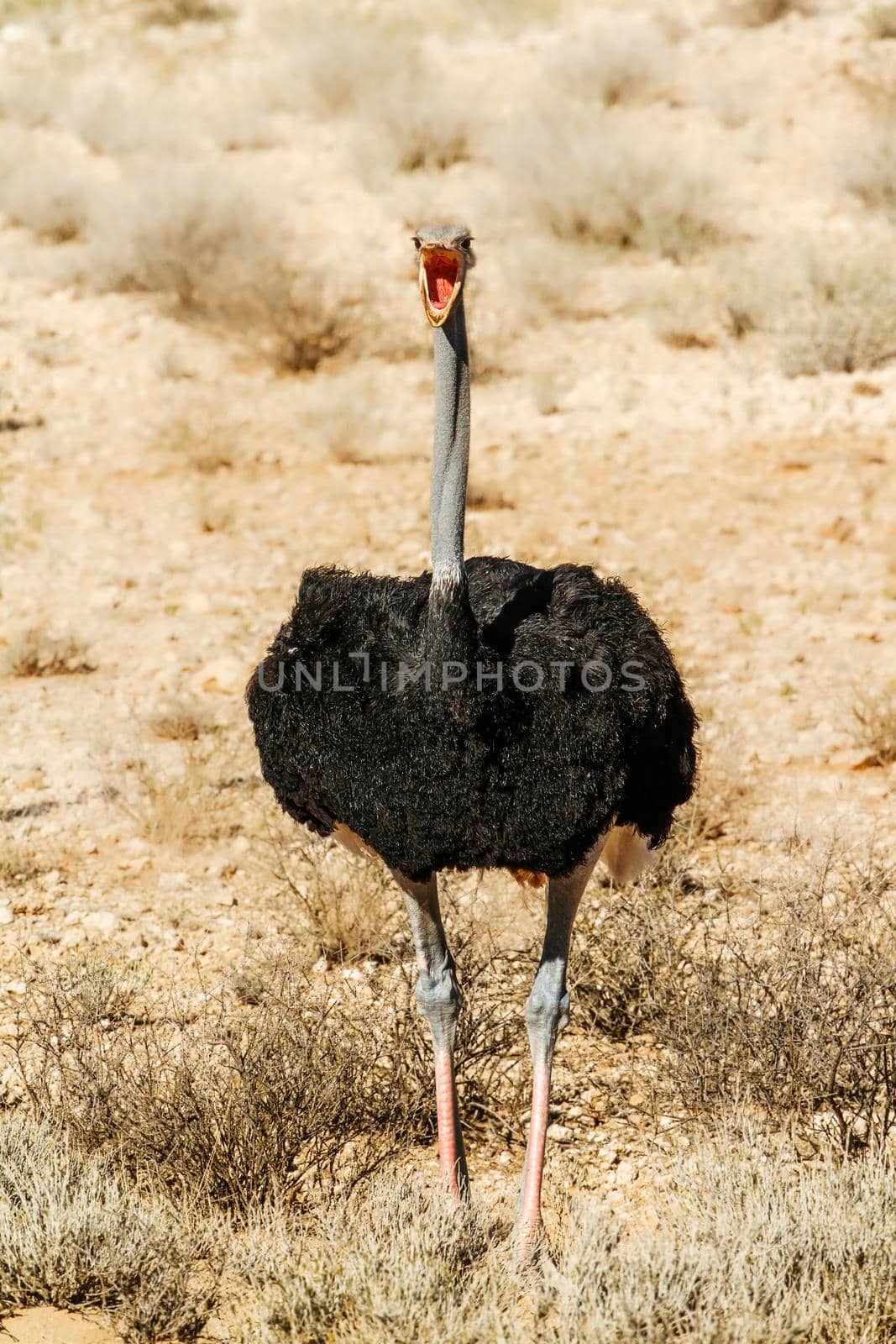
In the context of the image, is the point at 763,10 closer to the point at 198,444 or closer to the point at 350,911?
the point at 198,444

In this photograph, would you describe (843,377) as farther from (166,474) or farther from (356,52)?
(356,52)

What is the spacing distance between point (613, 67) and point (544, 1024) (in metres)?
14.0

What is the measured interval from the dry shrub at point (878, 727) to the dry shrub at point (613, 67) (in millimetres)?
10584

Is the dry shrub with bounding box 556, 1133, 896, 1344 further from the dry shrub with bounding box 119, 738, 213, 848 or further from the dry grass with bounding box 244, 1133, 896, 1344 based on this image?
the dry shrub with bounding box 119, 738, 213, 848

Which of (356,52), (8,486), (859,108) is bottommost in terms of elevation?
(8,486)

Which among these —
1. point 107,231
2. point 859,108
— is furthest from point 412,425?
point 859,108

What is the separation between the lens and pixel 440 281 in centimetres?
312

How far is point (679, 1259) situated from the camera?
329cm

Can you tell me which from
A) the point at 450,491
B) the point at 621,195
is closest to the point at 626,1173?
the point at 450,491

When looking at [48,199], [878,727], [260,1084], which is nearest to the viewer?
[260,1084]

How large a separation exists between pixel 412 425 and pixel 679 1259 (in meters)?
7.50

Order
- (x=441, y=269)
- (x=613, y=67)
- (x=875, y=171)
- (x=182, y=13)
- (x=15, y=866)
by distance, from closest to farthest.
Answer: (x=441, y=269), (x=15, y=866), (x=875, y=171), (x=613, y=67), (x=182, y=13)

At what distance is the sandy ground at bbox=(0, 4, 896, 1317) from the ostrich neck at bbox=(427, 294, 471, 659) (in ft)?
4.34

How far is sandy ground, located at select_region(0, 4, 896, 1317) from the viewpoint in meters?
5.79
